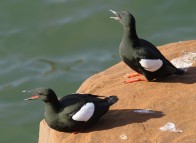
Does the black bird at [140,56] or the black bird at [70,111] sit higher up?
the black bird at [140,56]

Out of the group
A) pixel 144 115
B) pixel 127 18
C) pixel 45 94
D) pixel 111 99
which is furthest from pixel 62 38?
pixel 144 115

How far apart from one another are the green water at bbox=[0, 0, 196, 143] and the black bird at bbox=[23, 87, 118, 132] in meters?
3.32

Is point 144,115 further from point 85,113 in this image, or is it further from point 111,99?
point 85,113

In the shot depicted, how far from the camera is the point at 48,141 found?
7.10 m

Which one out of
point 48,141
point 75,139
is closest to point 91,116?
point 75,139

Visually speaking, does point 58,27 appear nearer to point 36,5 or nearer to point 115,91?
point 36,5

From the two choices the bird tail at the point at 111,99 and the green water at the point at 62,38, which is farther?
the green water at the point at 62,38

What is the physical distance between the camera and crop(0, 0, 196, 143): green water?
1062 cm

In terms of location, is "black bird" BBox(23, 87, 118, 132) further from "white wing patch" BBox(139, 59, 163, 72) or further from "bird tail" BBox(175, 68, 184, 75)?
"bird tail" BBox(175, 68, 184, 75)

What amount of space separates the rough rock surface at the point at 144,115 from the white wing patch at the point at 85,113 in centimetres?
22

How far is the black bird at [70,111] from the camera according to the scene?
6605mm

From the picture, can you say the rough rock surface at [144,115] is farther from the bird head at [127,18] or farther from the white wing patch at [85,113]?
the bird head at [127,18]

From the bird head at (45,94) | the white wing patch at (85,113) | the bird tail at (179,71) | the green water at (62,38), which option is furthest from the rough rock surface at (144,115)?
the green water at (62,38)

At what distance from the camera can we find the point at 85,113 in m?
6.63
